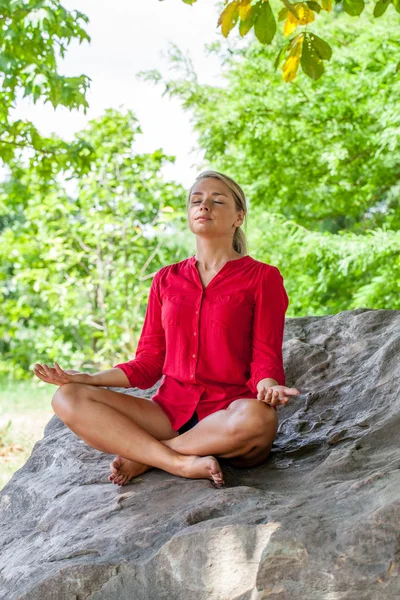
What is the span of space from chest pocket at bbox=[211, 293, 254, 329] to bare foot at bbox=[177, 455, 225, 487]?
1.72 feet

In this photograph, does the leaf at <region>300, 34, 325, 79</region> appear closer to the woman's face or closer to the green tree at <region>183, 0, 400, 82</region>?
the green tree at <region>183, 0, 400, 82</region>

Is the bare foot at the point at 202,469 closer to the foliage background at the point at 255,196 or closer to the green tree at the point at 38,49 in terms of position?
the green tree at the point at 38,49

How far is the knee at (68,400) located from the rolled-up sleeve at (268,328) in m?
0.63

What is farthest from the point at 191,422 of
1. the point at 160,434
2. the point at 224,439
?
the point at 224,439

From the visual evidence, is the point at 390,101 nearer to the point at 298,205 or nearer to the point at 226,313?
the point at 298,205

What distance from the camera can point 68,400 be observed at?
8.95 feet

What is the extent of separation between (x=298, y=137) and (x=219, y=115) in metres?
0.93

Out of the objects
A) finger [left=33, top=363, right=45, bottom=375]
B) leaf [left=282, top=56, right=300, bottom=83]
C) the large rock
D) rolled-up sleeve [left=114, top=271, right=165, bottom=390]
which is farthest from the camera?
leaf [left=282, top=56, right=300, bottom=83]

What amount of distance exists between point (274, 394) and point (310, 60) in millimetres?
1589

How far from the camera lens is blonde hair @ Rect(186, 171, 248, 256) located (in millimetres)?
3006

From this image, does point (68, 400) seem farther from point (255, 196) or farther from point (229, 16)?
point (255, 196)

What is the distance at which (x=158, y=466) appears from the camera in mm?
2656

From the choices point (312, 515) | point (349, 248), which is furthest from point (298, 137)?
point (312, 515)

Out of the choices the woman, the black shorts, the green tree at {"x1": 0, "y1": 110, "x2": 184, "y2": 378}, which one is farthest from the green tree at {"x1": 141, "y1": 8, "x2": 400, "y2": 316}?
the black shorts
